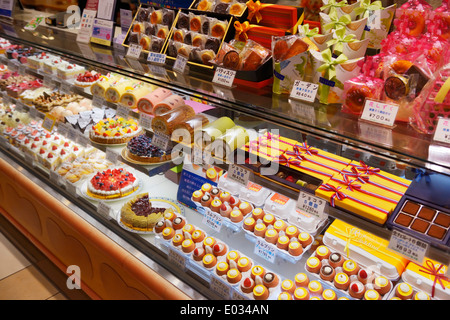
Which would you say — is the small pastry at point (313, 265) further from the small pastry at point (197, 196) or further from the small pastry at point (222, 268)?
the small pastry at point (197, 196)

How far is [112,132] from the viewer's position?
2738mm

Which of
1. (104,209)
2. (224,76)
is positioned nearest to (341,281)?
(224,76)

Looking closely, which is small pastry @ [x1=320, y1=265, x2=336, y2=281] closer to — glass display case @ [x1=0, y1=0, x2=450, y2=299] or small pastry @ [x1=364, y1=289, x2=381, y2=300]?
glass display case @ [x1=0, y1=0, x2=450, y2=299]

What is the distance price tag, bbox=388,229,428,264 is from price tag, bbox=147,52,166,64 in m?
1.60

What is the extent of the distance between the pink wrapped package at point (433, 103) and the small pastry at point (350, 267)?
0.75 meters

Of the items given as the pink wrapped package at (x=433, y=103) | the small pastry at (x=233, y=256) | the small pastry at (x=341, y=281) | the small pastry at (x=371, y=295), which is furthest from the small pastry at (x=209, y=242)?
the pink wrapped package at (x=433, y=103)

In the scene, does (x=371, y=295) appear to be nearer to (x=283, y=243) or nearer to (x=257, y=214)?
(x=283, y=243)

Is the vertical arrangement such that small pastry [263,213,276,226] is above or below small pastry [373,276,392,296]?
below

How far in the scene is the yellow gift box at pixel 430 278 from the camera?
63.2 inches

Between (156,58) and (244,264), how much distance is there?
1.34m

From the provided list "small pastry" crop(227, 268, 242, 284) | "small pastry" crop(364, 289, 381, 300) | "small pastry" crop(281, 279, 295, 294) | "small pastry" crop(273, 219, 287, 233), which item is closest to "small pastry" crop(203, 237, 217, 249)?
"small pastry" crop(227, 268, 242, 284)

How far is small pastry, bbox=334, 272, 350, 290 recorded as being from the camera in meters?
1.71
